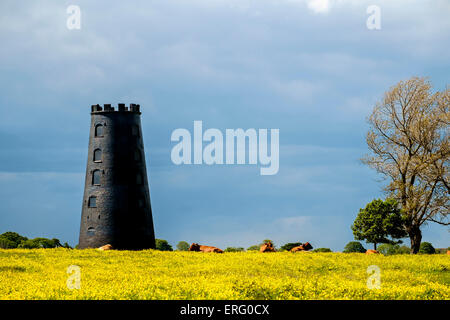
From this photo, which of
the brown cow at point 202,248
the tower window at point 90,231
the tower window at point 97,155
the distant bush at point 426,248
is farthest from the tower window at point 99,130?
the distant bush at point 426,248

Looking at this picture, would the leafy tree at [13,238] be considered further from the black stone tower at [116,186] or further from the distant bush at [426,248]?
the distant bush at [426,248]

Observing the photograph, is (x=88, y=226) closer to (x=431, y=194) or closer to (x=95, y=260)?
(x=95, y=260)

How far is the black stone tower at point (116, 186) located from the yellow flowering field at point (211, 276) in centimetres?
324

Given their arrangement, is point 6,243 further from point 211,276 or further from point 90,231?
point 211,276

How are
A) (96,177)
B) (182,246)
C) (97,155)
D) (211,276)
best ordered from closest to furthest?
(211,276) → (96,177) → (97,155) → (182,246)

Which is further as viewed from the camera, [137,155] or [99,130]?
[137,155]

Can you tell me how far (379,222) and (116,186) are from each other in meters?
19.1

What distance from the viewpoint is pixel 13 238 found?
146ft

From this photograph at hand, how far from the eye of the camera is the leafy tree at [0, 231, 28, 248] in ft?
143

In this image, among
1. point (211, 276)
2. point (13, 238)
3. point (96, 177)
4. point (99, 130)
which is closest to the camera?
point (211, 276)

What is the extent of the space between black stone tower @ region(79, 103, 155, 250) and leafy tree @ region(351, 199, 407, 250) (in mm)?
15621

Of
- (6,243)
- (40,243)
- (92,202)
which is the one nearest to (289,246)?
(92,202)

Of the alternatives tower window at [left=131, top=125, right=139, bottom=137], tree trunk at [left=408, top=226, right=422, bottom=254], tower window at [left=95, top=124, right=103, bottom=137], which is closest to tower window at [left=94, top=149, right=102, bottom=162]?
tower window at [left=95, top=124, right=103, bottom=137]

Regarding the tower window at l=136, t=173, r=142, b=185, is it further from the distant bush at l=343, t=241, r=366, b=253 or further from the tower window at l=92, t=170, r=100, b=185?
the distant bush at l=343, t=241, r=366, b=253
